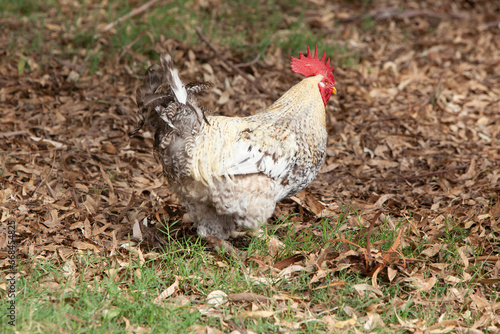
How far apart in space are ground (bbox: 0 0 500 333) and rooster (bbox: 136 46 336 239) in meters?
0.38

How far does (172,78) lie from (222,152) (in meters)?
0.69

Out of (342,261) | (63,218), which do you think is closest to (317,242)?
(342,261)

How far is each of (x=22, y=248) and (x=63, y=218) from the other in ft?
1.85

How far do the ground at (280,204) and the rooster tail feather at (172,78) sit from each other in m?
1.18

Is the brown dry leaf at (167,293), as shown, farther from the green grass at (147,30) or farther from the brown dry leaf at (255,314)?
the green grass at (147,30)

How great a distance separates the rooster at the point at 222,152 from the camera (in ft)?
13.0

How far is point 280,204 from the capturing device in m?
5.19

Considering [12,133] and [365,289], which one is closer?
[365,289]

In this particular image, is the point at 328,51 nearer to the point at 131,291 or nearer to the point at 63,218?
the point at 63,218

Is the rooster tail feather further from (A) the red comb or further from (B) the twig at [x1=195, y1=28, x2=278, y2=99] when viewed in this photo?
(B) the twig at [x1=195, y1=28, x2=278, y2=99]

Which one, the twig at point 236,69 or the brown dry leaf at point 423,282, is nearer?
the brown dry leaf at point 423,282

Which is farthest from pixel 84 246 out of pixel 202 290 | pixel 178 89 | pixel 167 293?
pixel 178 89

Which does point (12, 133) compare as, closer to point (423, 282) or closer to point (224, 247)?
point (224, 247)

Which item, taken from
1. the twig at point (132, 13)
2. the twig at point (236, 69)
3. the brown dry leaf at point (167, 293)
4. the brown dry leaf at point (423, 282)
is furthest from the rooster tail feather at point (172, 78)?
the twig at point (132, 13)
